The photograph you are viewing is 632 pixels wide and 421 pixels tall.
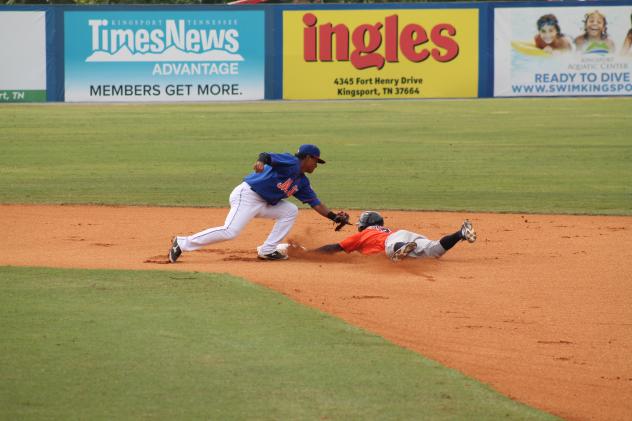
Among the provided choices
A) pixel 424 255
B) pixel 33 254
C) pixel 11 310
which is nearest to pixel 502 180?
pixel 424 255

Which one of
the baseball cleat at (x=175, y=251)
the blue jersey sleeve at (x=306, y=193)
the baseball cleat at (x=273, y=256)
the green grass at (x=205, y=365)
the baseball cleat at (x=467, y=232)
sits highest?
the blue jersey sleeve at (x=306, y=193)

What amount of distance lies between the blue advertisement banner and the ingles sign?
1.29 metres

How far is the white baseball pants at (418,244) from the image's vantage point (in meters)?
10.9

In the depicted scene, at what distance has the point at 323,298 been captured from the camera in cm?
917

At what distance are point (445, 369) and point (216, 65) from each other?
96.5ft

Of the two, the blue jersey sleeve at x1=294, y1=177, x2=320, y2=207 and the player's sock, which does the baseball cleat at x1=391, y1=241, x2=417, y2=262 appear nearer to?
the player's sock

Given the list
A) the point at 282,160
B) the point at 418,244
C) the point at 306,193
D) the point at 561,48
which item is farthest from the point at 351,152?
the point at 561,48

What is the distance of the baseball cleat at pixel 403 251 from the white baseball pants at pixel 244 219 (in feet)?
3.66

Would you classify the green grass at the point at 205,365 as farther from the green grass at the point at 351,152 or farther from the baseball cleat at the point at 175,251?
the green grass at the point at 351,152

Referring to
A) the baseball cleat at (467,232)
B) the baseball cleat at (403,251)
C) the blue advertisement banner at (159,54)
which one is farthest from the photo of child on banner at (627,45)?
the baseball cleat at (467,232)

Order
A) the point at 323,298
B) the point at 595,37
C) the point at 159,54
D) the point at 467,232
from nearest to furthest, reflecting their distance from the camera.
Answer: the point at 323,298 → the point at 467,232 → the point at 159,54 → the point at 595,37

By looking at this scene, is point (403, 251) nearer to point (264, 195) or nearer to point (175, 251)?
point (264, 195)

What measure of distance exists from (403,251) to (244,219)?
1.53 metres

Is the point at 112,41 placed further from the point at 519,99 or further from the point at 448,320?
the point at 448,320
